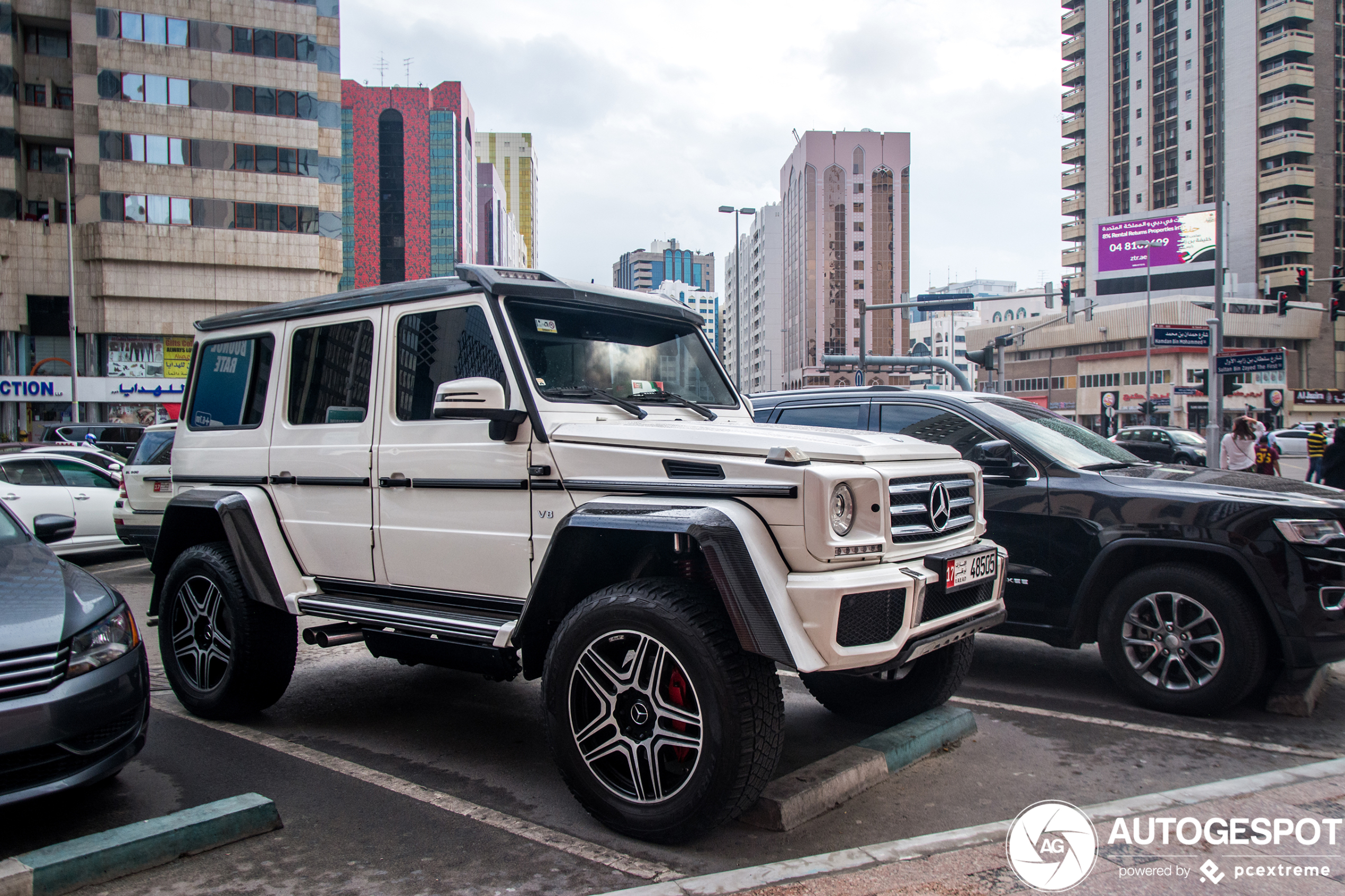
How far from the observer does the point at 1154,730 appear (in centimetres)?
495

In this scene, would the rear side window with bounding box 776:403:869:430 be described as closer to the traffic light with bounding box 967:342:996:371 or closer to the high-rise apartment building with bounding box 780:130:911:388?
the traffic light with bounding box 967:342:996:371

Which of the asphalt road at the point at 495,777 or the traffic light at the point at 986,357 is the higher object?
the traffic light at the point at 986,357

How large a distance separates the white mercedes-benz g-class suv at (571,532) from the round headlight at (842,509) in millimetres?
10

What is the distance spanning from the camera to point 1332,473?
1134 centimetres

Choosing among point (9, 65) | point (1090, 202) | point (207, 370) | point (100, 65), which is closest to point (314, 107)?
point (100, 65)

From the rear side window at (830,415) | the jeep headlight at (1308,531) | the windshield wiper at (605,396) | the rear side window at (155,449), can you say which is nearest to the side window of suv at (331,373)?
the windshield wiper at (605,396)

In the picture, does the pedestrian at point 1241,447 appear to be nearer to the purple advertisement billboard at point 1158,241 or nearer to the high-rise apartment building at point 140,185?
the high-rise apartment building at point 140,185

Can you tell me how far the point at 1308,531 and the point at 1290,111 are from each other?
89.9m

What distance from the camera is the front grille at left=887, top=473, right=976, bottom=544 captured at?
3.55 m

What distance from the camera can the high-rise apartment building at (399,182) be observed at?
347 ft

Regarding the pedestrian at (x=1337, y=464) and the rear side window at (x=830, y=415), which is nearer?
the rear side window at (x=830, y=415)

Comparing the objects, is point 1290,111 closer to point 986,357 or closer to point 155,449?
point 986,357

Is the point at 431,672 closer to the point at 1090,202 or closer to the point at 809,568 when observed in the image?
the point at 809,568

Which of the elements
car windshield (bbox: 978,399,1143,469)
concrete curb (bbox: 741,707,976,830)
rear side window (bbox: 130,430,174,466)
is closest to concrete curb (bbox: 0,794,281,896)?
concrete curb (bbox: 741,707,976,830)
